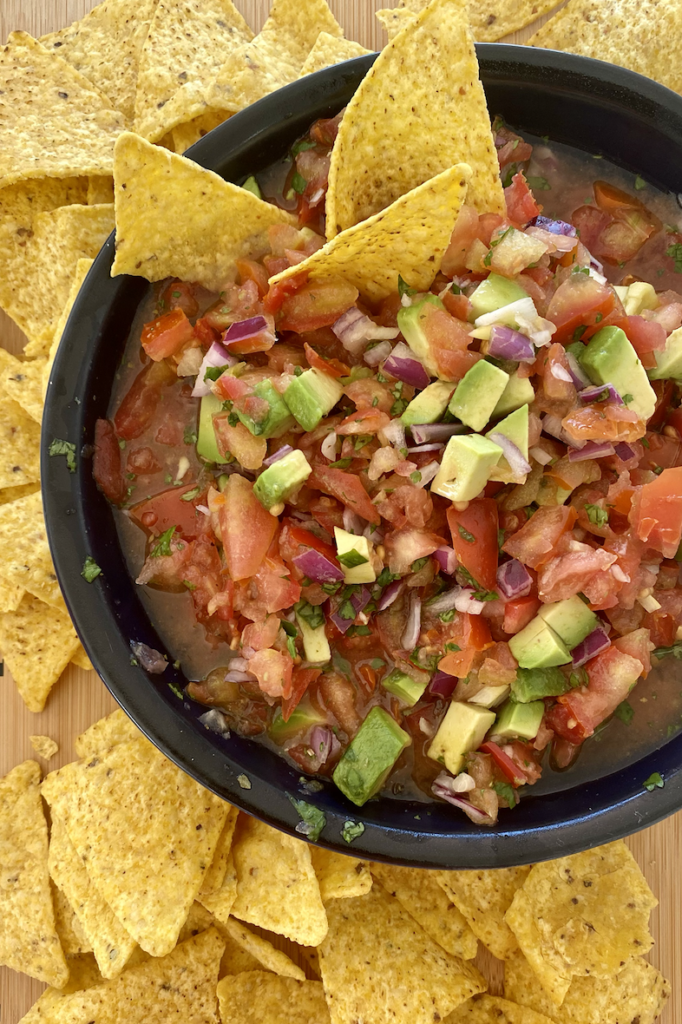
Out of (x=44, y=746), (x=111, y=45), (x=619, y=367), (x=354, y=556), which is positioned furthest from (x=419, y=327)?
(x=44, y=746)

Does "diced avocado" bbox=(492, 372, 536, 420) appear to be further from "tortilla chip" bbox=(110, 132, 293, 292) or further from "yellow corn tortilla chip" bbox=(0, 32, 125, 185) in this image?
"yellow corn tortilla chip" bbox=(0, 32, 125, 185)

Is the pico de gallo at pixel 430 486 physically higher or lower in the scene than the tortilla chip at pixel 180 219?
lower

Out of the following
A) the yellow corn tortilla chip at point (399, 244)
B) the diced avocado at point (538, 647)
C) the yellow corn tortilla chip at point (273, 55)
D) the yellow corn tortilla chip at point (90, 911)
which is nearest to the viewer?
the yellow corn tortilla chip at point (399, 244)

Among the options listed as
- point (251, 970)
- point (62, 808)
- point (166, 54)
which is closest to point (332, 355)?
point (166, 54)

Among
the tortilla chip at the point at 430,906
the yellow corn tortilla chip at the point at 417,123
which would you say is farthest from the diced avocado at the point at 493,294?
the tortilla chip at the point at 430,906

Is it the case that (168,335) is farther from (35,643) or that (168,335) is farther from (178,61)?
(35,643)

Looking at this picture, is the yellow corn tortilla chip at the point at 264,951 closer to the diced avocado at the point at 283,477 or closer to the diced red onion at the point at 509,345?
the diced avocado at the point at 283,477

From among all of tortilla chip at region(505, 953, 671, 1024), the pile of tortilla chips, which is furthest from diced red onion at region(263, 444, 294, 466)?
tortilla chip at region(505, 953, 671, 1024)

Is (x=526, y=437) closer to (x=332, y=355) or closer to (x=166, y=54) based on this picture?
(x=332, y=355)
